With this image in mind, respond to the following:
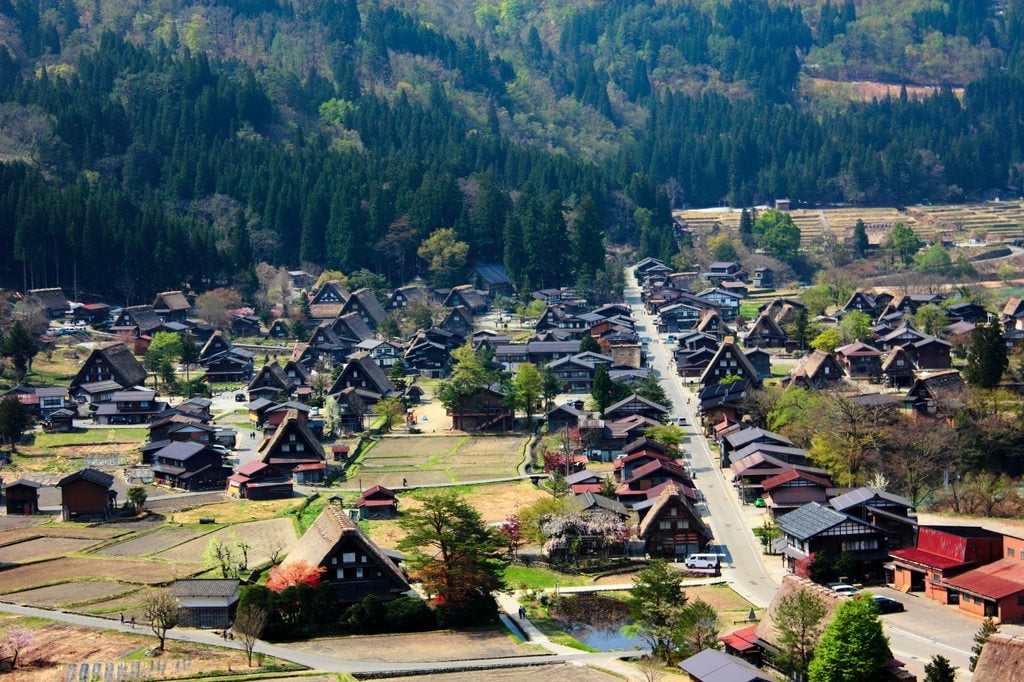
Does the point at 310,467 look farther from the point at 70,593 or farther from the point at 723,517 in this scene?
the point at 70,593

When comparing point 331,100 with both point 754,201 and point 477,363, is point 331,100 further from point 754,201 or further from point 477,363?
point 477,363

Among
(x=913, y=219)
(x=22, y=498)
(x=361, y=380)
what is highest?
Answer: (x=22, y=498)

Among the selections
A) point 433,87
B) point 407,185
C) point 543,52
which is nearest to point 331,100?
point 433,87

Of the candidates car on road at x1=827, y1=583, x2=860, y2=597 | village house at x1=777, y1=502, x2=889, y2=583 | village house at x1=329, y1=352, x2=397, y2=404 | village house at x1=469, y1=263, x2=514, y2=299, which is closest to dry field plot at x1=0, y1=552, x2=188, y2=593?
village house at x1=777, y1=502, x2=889, y2=583

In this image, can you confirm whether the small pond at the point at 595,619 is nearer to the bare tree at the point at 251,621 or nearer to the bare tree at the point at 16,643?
the bare tree at the point at 251,621

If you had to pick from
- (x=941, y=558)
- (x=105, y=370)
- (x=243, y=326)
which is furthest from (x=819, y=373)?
(x=243, y=326)
